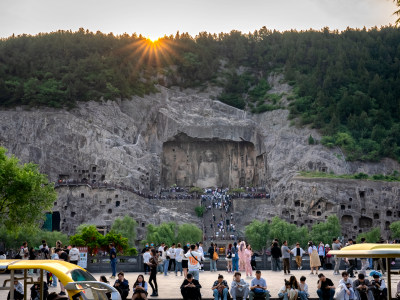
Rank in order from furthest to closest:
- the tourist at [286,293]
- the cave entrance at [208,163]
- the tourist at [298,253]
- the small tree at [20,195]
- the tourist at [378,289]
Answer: the cave entrance at [208,163]
the small tree at [20,195]
the tourist at [298,253]
the tourist at [286,293]
the tourist at [378,289]

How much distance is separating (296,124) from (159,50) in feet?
84.9

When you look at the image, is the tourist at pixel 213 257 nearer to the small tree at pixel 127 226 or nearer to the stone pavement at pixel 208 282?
the stone pavement at pixel 208 282

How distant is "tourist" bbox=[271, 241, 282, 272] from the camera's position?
105 feet

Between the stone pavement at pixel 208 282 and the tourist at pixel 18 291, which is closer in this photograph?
the tourist at pixel 18 291

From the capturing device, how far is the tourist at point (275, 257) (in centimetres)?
3216

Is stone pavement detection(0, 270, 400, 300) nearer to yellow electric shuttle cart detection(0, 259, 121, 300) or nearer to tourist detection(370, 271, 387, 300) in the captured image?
tourist detection(370, 271, 387, 300)

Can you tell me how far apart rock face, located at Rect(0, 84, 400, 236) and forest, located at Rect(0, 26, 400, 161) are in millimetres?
2006

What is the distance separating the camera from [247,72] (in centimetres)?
10306

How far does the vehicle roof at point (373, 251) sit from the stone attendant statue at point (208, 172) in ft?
245

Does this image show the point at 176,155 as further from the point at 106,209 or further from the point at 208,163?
the point at 106,209

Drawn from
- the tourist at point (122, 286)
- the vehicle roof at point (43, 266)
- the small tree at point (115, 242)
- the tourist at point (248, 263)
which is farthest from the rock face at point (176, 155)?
the vehicle roof at point (43, 266)

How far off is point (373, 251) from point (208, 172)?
75.7 metres

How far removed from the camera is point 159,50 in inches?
3922

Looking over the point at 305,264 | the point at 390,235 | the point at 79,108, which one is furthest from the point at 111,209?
the point at 305,264
